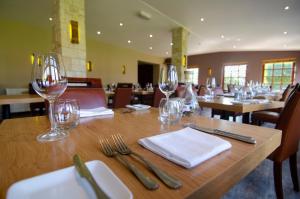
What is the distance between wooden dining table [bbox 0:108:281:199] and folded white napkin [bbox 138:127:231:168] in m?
0.01

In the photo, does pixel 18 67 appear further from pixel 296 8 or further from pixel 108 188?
pixel 296 8

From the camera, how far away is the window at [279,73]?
8203 millimetres

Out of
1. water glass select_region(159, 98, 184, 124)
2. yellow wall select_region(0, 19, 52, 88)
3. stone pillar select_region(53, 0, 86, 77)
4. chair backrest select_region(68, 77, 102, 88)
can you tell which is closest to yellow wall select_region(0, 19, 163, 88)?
yellow wall select_region(0, 19, 52, 88)

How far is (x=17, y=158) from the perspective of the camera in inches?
17.4

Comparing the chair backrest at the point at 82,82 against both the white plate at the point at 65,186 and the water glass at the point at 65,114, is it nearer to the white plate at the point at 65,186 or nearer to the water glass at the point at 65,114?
the water glass at the point at 65,114

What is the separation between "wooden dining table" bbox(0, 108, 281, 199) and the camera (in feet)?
1.11

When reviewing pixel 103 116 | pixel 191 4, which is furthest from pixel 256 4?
pixel 103 116

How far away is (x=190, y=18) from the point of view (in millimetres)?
5250

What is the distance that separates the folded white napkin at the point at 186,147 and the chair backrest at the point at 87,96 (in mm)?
815

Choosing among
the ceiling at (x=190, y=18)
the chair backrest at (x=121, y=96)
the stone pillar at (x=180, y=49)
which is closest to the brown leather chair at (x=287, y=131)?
the chair backrest at (x=121, y=96)

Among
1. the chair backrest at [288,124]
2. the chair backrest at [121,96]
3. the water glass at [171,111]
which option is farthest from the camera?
the chair backrest at [121,96]

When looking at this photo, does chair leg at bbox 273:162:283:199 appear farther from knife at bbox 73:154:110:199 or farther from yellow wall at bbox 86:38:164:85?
yellow wall at bbox 86:38:164:85

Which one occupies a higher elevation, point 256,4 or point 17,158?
point 256,4

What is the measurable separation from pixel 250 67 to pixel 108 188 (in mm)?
10844
